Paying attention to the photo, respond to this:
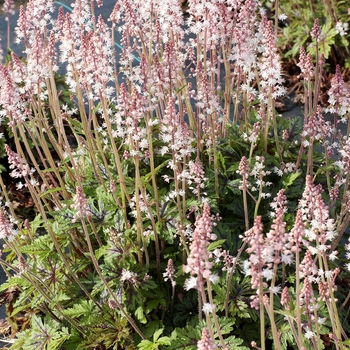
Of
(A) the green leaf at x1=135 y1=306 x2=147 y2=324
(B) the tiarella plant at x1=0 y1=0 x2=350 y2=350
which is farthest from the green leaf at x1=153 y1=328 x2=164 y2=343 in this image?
(A) the green leaf at x1=135 y1=306 x2=147 y2=324

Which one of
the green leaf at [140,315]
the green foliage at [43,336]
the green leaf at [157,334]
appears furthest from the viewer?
the green foliage at [43,336]

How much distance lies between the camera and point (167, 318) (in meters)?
3.58

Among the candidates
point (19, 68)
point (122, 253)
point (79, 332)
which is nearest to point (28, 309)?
point (79, 332)

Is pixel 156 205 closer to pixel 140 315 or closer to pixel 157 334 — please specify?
pixel 140 315

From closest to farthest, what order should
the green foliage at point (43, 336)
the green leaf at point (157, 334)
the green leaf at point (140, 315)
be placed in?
1. the green leaf at point (157, 334)
2. the green leaf at point (140, 315)
3. the green foliage at point (43, 336)

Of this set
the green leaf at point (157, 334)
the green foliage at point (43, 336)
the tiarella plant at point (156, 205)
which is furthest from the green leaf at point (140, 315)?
the green foliage at point (43, 336)

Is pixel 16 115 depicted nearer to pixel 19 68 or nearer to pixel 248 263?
pixel 19 68

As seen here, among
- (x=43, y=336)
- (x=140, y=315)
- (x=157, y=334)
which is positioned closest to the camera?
(x=157, y=334)

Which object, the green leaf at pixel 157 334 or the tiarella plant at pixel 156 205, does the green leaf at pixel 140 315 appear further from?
the green leaf at pixel 157 334

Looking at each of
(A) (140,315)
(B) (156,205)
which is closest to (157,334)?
(A) (140,315)

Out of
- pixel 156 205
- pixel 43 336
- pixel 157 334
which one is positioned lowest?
pixel 43 336

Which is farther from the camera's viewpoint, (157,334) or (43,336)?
(43,336)

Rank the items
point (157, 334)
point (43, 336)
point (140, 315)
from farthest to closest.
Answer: point (43, 336), point (140, 315), point (157, 334)

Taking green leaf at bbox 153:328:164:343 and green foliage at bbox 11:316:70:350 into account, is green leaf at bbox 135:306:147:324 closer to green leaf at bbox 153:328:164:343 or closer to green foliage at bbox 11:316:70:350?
green leaf at bbox 153:328:164:343
